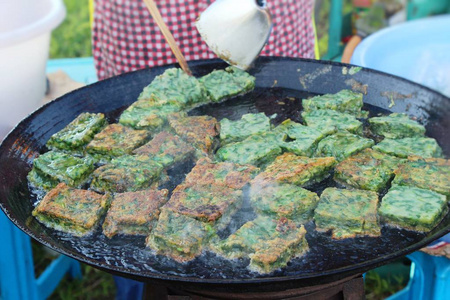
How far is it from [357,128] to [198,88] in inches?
35.0

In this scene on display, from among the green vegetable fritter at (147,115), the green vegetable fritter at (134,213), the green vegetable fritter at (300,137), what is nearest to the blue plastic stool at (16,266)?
the green vegetable fritter at (147,115)

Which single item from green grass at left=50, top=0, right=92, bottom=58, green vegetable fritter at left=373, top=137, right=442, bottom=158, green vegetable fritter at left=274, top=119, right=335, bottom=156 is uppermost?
green vegetable fritter at left=373, top=137, right=442, bottom=158

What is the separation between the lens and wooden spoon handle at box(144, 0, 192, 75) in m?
2.70

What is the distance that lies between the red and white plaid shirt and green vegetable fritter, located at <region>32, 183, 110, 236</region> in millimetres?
1475

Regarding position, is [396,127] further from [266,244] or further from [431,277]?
[266,244]

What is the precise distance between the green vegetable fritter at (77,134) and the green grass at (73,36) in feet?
14.7

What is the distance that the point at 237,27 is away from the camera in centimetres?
252

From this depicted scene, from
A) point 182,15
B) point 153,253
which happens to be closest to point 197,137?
point 153,253

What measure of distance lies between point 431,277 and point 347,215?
0.97m

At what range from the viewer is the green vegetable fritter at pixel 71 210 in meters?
2.07

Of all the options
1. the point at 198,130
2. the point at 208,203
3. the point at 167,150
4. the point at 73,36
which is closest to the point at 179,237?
the point at 208,203

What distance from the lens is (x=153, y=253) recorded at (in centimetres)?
196

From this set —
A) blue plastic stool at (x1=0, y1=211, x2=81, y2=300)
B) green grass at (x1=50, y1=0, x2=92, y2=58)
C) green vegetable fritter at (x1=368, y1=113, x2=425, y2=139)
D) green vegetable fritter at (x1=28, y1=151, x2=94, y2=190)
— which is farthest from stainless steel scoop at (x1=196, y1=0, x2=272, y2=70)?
green grass at (x1=50, y1=0, x2=92, y2=58)

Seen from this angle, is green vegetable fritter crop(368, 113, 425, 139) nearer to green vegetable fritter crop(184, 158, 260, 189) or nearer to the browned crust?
green vegetable fritter crop(184, 158, 260, 189)
